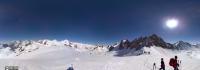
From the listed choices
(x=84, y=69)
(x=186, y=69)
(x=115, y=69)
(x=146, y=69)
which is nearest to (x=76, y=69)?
(x=84, y=69)

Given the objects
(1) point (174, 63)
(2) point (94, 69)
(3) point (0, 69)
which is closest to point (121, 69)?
(2) point (94, 69)

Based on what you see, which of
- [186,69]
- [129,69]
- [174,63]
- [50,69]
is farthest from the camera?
[50,69]

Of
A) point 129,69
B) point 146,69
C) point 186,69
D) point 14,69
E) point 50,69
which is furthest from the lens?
point 50,69

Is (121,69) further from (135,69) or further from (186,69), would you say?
(186,69)

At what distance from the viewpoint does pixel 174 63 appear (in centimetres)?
2412

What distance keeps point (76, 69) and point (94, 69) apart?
14.1 ft

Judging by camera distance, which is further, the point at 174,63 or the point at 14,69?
the point at 14,69

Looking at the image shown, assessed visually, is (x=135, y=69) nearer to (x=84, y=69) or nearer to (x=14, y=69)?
(x=84, y=69)

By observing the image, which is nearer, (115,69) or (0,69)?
(0,69)

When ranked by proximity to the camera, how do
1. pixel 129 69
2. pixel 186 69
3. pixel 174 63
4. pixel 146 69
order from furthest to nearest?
pixel 129 69 → pixel 146 69 → pixel 186 69 → pixel 174 63

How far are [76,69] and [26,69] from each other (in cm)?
1177

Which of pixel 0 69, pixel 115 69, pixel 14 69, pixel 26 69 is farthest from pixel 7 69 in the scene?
pixel 115 69

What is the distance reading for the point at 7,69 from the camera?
5703 centimetres

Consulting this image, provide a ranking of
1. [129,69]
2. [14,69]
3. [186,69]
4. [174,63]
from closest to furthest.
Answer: [174,63] → [14,69] → [186,69] → [129,69]
